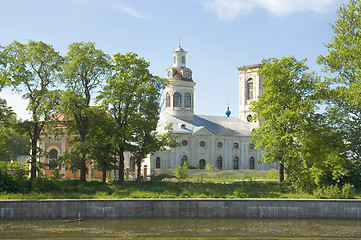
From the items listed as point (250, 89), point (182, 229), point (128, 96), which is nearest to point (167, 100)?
point (250, 89)

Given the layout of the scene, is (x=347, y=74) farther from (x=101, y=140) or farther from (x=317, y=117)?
(x=101, y=140)

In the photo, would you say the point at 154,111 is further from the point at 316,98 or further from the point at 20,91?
the point at 316,98

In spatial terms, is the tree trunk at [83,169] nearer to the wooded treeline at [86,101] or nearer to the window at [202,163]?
the wooded treeline at [86,101]

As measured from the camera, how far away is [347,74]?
34344 mm

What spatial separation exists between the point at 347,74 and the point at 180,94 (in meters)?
26.7

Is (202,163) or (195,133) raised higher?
(195,133)

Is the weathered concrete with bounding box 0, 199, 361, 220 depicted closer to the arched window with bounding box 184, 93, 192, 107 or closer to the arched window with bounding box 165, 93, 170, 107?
the arched window with bounding box 184, 93, 192, 107

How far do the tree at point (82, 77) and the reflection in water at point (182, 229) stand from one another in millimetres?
10364

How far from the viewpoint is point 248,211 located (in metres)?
25.5

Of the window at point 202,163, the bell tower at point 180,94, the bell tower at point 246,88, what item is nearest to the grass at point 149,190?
the window at point 202,163

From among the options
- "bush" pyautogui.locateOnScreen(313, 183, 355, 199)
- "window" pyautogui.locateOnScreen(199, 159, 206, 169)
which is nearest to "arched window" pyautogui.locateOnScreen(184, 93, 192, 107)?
"window" pyautogui.locateOnScreen(199, 159, 206, 169)

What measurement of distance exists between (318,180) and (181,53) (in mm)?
33083

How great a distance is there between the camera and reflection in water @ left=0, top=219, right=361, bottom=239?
67.2 feet

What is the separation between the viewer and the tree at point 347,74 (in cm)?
3297
